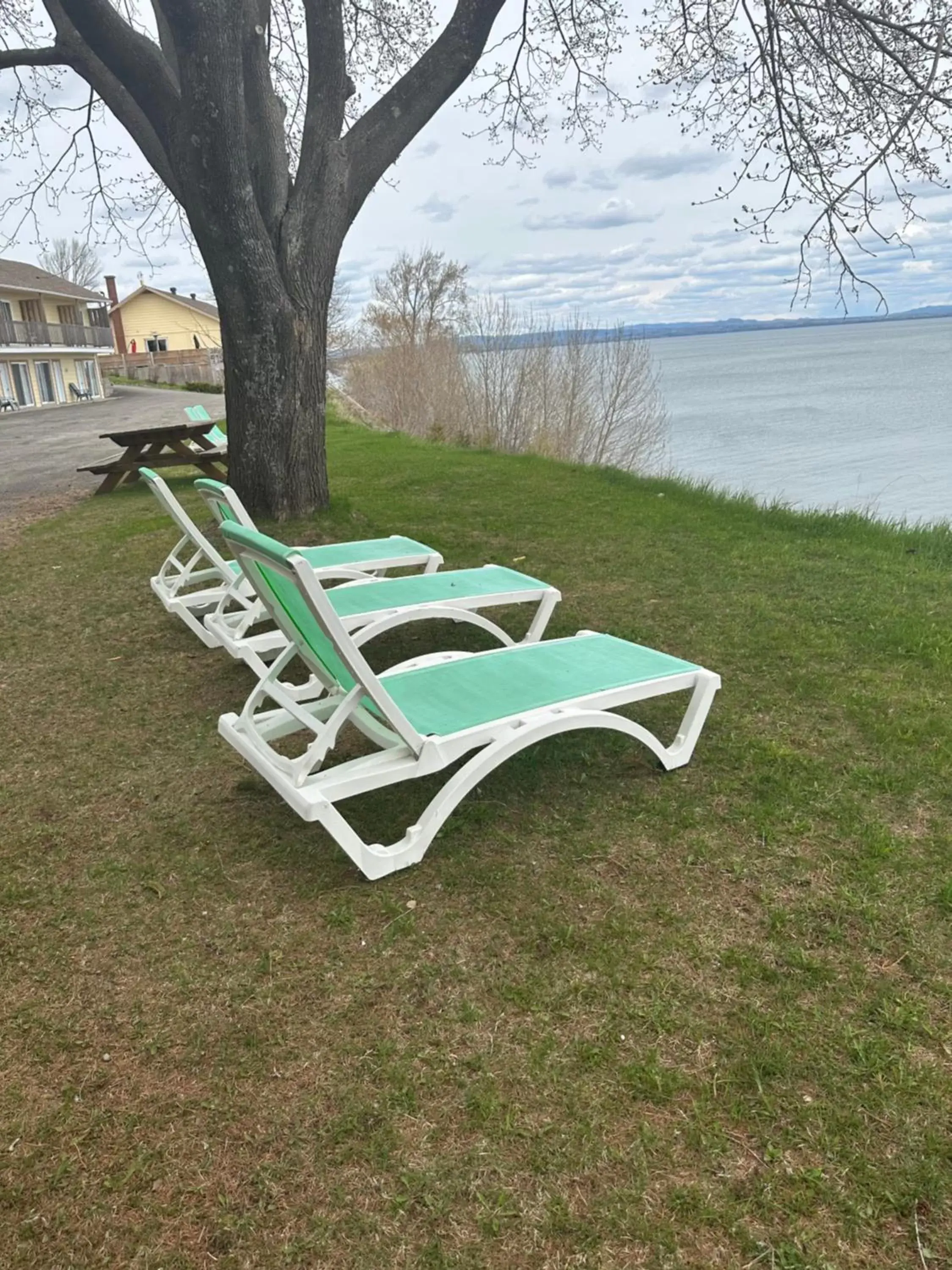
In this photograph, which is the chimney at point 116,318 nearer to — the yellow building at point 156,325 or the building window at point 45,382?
the yellow building at point 156,325

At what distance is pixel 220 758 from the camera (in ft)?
11.8

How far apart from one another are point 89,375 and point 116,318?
79.6 ft

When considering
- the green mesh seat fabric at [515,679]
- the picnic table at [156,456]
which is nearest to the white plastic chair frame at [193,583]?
the green mesh seat fabric at [515,679]

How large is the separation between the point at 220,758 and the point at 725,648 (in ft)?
8.93

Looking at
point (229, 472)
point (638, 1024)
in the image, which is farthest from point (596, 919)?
point (229, 472)

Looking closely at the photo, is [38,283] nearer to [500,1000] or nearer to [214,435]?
[214,435]

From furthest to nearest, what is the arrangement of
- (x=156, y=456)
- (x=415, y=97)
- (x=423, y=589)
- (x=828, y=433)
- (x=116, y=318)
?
(x=116, y=318) → (x=828, y=433) → (x=156, y=456) → (x=415, y=97) → (x=423, y=589)

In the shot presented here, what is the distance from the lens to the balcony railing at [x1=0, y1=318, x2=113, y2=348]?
33875 millimetres

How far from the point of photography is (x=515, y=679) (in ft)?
10.6

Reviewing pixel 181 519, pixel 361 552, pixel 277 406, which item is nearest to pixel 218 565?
pixel 181 519

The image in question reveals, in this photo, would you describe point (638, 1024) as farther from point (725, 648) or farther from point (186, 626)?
point (186, 626)

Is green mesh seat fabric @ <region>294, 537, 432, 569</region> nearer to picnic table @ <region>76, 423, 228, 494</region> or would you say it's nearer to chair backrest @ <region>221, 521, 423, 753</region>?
chair backrest @ <region>221, 521, 423, 753</region>

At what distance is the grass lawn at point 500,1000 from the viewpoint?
66.1 inches

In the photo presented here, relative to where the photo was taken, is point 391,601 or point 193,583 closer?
point 391,601
